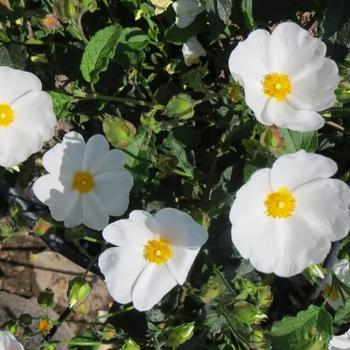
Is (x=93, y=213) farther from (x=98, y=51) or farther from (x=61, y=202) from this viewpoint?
(x=98, y=51)

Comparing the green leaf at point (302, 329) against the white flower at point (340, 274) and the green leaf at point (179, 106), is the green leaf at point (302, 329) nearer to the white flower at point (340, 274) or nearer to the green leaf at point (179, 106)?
the white flower at point (340, 274)

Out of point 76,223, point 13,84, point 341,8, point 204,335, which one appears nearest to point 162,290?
point 76,223

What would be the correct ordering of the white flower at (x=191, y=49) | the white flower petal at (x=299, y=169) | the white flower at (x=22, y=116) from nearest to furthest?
the white flower petal at (x=299, y=169), the white flower at (x=22, y=116), the white flower at (x=191, y=49)

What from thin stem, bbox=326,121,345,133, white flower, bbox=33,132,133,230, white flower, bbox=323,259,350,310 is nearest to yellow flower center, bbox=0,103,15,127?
white flower, bbox=33,132,133,230

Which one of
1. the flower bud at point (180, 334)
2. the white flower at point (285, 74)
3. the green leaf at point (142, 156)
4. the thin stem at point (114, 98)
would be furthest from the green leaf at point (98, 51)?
the flower bud at point (180, 334)

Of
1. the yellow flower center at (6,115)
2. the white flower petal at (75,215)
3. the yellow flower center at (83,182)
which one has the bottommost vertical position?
the white flower petal at (75,215)

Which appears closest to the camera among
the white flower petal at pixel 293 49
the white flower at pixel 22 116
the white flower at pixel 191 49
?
the white flower petal at pixel 293 49

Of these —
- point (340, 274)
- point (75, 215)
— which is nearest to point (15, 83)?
point (75, 215)
